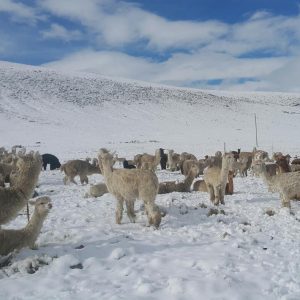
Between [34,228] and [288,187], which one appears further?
[288,187]

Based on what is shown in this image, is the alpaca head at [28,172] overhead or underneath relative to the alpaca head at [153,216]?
overhead

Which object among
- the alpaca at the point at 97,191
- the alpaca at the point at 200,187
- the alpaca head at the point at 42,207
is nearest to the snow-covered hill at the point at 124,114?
the alpaca at the point at 200,187

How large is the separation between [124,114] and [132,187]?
65632 millimetres

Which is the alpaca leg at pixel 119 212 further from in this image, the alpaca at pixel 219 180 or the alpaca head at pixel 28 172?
the alpaca at pixel 219 180

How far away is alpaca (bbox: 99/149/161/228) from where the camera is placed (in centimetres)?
927

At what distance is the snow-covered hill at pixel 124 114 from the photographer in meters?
51.8

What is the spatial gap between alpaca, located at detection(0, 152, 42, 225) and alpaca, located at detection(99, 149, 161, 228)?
1.98 m

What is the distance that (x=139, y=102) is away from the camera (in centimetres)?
8488

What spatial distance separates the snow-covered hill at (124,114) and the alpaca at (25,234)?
29.3 meters

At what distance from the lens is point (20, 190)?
26.5ft

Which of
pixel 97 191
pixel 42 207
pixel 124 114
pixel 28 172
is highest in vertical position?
pixel 124 114

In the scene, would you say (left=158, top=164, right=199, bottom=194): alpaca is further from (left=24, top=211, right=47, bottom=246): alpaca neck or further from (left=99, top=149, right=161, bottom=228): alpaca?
(left=24, top=211, right=47, bottom=246): alpaca neck

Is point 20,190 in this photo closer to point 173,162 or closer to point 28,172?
point 28,172

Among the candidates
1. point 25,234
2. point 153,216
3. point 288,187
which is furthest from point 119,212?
point 288,187
